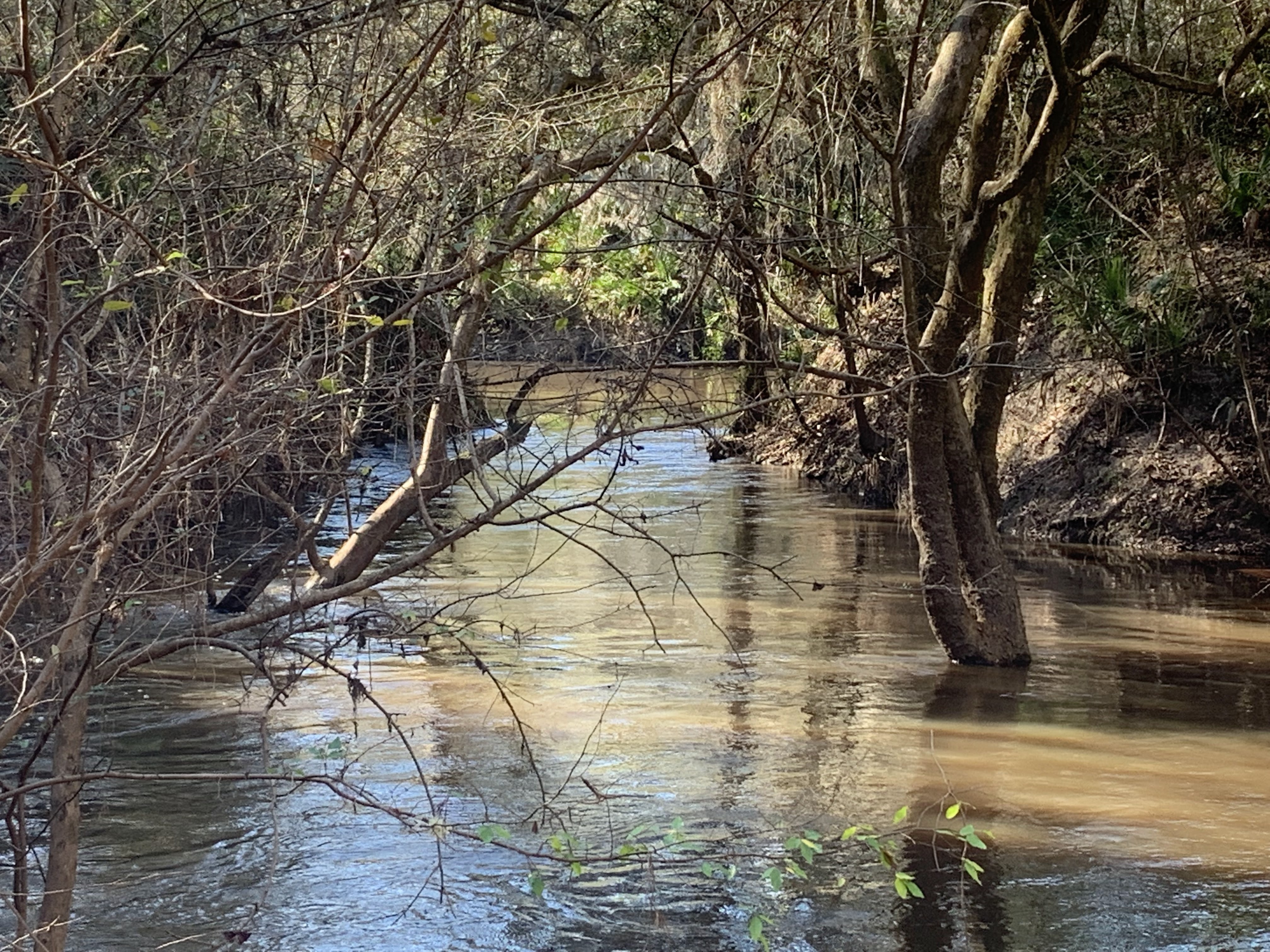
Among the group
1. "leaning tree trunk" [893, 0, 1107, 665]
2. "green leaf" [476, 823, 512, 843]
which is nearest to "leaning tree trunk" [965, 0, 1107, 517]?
"leaning tree trunk" [893, 0, 1107, 665]

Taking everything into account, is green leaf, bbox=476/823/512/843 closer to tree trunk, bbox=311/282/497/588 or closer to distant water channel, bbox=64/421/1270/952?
distant water channel, bbox=64/421/1270/952

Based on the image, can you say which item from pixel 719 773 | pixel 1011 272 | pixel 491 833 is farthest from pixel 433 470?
pixel 1011 272

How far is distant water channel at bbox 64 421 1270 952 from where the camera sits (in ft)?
19.6

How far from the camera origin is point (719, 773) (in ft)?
25.9

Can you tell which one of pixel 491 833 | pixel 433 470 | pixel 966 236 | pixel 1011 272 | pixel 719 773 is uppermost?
pixel 966 236

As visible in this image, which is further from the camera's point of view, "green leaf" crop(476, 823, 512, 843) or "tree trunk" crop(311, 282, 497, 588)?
"tree trunk" crop(311, 282, 497, 588)

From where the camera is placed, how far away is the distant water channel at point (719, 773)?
5.99m

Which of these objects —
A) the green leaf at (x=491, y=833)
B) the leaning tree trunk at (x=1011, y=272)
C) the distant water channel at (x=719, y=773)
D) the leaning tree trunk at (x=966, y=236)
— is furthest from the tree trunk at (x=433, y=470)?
the leaning tree trunk at (x=1011, y=272)

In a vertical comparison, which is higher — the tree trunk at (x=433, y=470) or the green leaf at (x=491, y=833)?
the tree trunk at (x=433, y=470)

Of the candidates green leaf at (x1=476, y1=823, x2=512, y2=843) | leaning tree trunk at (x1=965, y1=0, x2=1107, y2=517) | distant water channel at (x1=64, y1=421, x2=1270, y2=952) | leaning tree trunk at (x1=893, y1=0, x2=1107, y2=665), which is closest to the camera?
green leaf at (x1=476, y1=823, x2=512, y2=843)

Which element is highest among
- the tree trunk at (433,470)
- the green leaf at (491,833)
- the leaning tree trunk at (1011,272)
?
the leaning tree trunk at (1011,272)

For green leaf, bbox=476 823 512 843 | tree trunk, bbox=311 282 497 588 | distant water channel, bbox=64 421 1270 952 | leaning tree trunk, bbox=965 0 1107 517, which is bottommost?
distant water channel, bbox=64 421 1270 952

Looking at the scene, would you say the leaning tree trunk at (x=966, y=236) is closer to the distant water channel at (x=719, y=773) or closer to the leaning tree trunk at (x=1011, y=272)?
the leaning tree trunk at (x=1011, y=272)

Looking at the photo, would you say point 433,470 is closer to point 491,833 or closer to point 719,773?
point 719,773
